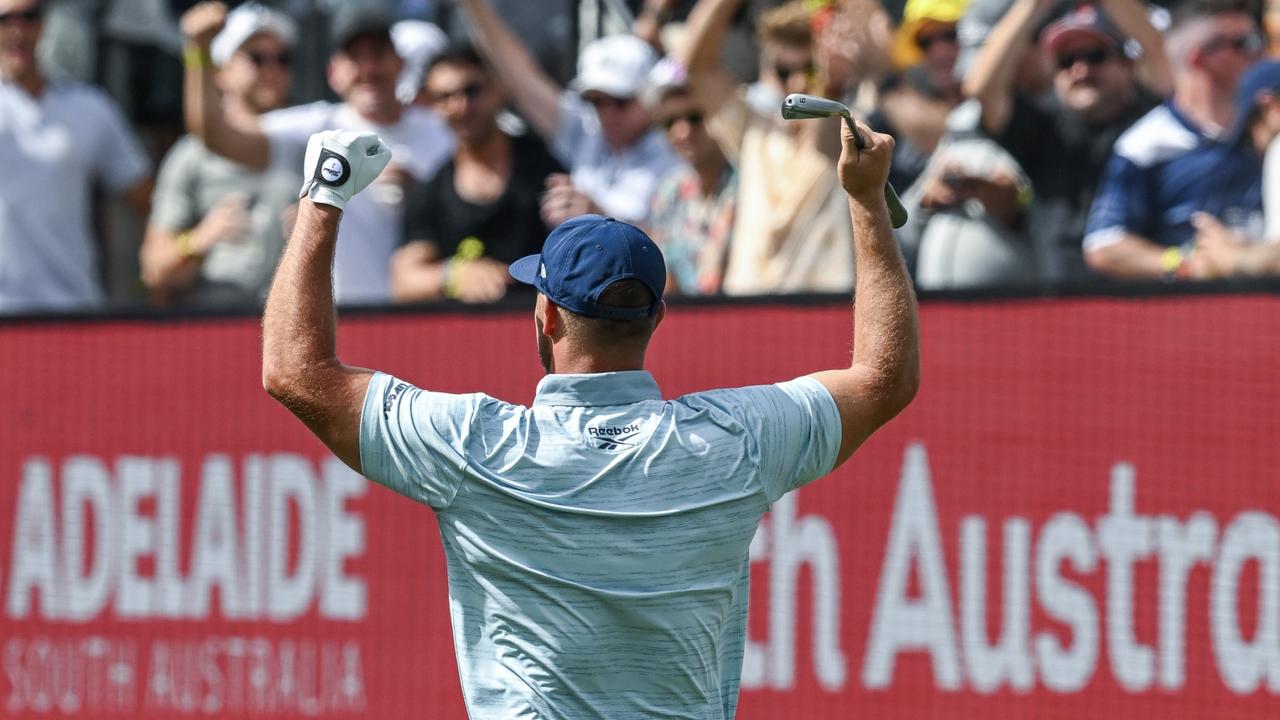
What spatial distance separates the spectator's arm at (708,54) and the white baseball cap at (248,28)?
1.73 m

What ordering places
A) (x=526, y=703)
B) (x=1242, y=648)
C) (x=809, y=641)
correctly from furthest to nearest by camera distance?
(x=809, y=641), (x=1242, y=648), (x=526, y=703)

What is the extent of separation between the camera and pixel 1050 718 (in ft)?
18.2

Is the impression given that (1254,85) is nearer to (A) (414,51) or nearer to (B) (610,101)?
(B) (610,101)

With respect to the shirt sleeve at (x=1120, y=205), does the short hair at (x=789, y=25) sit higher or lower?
higher

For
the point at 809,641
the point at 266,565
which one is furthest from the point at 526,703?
the point at 266,565

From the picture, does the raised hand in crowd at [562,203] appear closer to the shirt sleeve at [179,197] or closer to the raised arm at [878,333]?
the shirt sleeve at [179,197]

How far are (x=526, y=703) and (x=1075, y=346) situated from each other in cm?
323

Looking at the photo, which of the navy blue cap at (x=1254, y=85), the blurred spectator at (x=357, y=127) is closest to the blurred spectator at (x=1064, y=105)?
the navy blue cap at (x=1254, y=85)

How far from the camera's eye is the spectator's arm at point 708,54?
21.4ft

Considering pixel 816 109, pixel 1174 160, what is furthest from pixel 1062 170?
pixel 816 109

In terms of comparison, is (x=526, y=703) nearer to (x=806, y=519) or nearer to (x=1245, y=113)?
(x=806, y=519)

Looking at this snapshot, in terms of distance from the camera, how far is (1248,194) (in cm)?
582

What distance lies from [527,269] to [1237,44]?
12.6 ft

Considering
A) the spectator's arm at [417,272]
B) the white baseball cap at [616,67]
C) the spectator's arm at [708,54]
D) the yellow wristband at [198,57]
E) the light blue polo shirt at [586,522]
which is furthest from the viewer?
the yellow wristband at [198,57]
